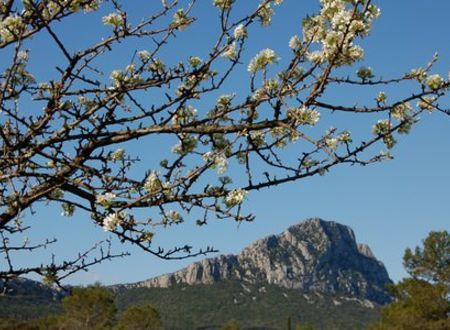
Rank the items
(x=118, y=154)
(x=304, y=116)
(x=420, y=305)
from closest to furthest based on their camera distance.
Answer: (x=304, y=116) → (x=118, y=154) → (x=420, y=305)

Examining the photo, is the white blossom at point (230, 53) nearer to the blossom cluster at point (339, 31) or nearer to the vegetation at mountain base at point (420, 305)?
the blossom cluster at point (339, 31)

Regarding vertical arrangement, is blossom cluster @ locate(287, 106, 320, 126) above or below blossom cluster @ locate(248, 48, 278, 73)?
below

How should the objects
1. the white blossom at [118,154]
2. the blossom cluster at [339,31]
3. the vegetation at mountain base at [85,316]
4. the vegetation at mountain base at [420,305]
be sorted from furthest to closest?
the vegetation at mountain base at [85,316] < the vegetation at mountain base at [420,305] < the white blossom at [118,154] < the blossom cluster at [339,31]

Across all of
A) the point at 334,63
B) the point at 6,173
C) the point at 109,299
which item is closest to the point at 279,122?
the point at 334,63

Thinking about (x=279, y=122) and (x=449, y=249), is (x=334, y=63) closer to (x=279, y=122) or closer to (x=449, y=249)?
(x=279, y=122)

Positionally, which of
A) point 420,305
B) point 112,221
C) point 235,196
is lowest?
point 112,221

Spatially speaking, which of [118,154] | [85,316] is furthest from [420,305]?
[118,154]

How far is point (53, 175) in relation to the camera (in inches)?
161

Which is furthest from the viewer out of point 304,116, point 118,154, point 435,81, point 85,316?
point 85,316

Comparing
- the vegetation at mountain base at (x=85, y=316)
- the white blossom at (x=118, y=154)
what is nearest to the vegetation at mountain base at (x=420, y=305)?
the vegetation at mountain base at (x=85, y=316)

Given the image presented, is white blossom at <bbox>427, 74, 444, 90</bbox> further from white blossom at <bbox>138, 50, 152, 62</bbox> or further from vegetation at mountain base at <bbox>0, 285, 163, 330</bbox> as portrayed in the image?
vegetation at mountain base at <bbox>0, 285, 163, 330</bbox>

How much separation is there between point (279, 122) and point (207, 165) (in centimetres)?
56

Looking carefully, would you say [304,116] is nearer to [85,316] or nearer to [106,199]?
[106,199]

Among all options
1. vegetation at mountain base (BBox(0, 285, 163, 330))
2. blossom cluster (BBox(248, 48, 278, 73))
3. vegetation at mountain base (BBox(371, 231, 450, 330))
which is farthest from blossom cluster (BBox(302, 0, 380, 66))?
vegetation at mountain base (BBox(0, 285, 163, 330))
